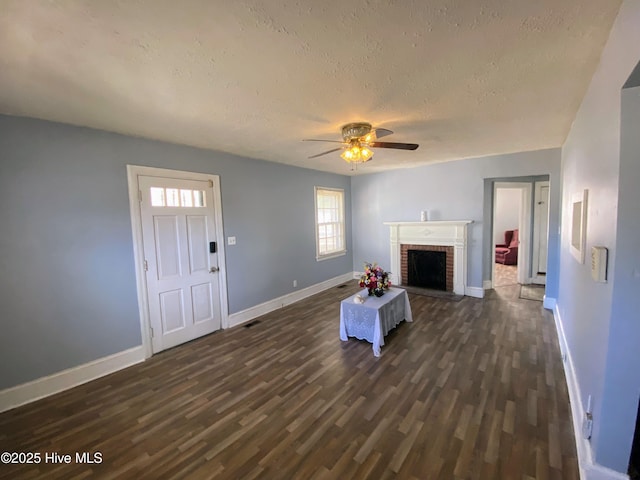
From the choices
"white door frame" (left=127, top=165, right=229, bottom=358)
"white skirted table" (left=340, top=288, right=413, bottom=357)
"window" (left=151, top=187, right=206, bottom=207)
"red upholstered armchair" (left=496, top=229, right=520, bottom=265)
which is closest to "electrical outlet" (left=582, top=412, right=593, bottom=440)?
"white skirted table" (left=340, top=288, right=413, bottom=357)

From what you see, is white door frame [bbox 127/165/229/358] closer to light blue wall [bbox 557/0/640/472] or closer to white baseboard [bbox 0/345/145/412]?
white baseboard [bbox 0/345/145/412]

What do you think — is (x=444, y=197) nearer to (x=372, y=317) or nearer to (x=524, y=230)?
(x=524, y=230)

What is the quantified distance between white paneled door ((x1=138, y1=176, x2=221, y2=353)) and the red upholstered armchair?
746 cm

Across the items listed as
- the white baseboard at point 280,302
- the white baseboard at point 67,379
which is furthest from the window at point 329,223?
the white baseboard at point 67,379

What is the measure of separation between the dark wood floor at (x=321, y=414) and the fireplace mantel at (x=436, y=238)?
161 cm

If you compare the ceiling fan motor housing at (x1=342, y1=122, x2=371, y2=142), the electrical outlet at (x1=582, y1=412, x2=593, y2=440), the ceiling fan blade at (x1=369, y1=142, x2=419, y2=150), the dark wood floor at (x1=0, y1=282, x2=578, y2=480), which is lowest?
the dark wood floor at (x1=0, y1=282, x2=578, y2=480)

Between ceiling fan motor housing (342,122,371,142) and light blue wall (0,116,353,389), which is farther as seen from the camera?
ceiling fan motor housing (342,122,371,142)

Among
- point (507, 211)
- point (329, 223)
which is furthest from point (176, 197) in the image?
point (507, 211)

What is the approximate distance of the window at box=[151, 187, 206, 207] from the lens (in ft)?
10.4

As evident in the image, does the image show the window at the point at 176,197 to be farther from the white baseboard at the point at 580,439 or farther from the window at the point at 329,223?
the white baseboard at the point at 580,439

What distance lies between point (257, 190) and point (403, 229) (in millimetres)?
3032

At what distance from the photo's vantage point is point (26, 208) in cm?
237

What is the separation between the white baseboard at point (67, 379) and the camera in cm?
234

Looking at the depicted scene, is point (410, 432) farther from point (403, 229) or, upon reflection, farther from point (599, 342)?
point (403, 229)
